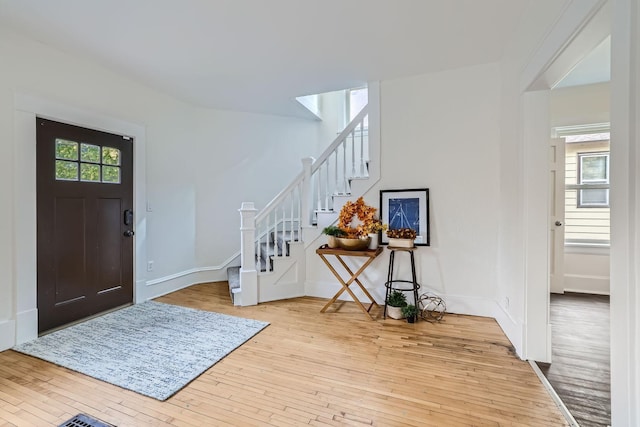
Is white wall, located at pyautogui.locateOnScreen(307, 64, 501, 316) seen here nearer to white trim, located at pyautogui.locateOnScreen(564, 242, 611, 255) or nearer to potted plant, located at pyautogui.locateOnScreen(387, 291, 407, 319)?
potted plant, located at pyautogui.locateOnScreen(387, 291, 407, 319)

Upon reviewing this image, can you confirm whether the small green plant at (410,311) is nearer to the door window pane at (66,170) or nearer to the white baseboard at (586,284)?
the white baseboard at (586,284)

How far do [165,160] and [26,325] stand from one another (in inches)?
86.8

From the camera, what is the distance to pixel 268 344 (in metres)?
2.52

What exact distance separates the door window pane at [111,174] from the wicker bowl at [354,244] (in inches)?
102

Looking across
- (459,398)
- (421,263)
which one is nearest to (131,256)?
(421,263)

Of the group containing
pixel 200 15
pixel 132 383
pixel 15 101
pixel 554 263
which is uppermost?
pixel 200 15

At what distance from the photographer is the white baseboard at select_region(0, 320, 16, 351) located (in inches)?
94.9

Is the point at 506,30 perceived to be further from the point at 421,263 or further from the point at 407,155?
the point at 421,263

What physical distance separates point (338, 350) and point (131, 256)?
268 centimetres

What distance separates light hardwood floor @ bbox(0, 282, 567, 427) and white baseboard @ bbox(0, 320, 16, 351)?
174 millimetres

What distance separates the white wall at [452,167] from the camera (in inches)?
119

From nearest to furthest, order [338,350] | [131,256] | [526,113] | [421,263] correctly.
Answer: [526,113]
[338,350]
[421,263]
[131,256]

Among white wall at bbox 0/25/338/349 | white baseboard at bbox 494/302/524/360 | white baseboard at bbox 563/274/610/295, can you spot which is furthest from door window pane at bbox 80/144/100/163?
white baseboard at bbox 563/274/610/295

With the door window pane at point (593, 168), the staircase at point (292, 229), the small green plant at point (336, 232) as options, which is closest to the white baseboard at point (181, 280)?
the staircase at point (292, 229)
